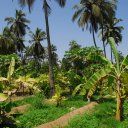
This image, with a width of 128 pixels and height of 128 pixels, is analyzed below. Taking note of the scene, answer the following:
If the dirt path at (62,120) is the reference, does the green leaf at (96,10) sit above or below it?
above

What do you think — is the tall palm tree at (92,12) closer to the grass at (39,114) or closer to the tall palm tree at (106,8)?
the tall palm tree at (106,8)

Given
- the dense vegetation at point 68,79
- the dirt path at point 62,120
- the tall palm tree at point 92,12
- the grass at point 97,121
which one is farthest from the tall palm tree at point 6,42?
the grass at point 97,121

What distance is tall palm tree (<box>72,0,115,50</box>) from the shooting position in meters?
39.7

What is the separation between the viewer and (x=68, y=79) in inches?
1161

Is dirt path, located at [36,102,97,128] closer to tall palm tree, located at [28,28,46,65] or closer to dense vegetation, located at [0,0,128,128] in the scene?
dense vegetation, located at [0,0,128,128]

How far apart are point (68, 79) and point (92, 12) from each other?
13.2m

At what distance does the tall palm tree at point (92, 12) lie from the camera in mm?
39681

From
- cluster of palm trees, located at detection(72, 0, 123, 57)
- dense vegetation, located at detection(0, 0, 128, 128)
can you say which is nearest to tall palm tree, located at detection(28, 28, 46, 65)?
dense vegetation, located at detection(0, 0, 128, 128)

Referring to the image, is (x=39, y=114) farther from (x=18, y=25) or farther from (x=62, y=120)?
(x=18, y=25)

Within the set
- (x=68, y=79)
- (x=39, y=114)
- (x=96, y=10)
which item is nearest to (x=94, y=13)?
(x=96, y=10)

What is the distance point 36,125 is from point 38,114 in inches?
72.6

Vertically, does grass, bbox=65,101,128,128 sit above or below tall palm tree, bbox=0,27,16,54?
below

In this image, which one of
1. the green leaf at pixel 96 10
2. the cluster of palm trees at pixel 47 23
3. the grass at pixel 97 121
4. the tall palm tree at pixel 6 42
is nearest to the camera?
the grass at pixel 97 121

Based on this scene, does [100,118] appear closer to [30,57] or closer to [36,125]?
[36,125]
